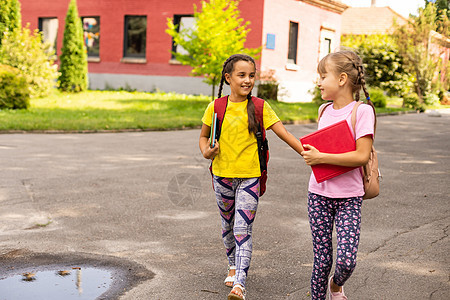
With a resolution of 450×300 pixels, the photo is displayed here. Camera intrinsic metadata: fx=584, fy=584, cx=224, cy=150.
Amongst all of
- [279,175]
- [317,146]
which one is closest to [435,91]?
[279,175]

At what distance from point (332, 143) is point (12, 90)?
49.4ft

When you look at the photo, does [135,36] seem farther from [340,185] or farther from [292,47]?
[340,185]

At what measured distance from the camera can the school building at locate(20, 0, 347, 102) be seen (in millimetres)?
25172

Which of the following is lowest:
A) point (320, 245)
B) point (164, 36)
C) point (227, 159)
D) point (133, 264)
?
point (133, 264)

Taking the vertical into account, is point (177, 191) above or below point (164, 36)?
below

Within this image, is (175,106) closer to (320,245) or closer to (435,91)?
(435,91)

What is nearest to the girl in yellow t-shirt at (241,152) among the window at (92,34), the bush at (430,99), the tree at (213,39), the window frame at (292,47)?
the tree at (213,39)

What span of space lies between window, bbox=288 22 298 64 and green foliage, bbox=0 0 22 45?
11818 millimetres

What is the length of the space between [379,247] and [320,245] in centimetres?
185

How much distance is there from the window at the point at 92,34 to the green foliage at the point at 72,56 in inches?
133

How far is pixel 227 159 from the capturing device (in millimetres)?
3857

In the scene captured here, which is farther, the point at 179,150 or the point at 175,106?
the point at 175,106

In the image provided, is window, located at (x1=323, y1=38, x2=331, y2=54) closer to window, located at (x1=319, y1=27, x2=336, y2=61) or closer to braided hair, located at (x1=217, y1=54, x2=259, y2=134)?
window, located at (x1=319, y1=27, x2=336, y2=61)

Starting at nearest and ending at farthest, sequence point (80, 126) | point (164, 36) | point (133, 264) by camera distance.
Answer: point (133, 264), point (80, 126), point (164, 36)
